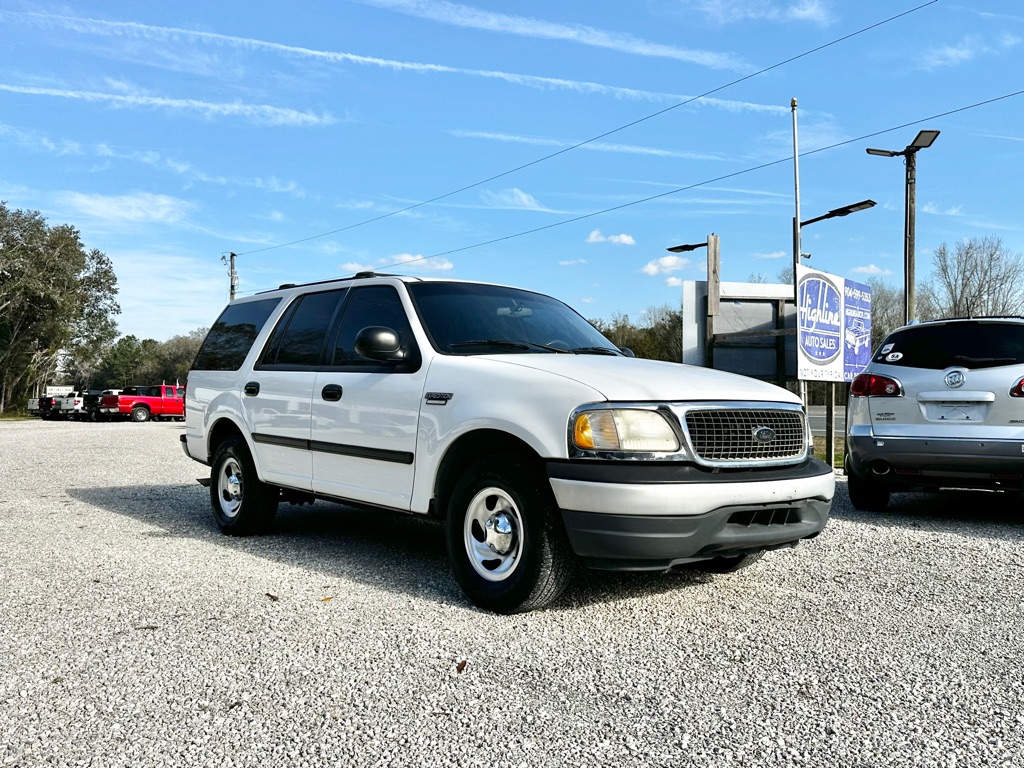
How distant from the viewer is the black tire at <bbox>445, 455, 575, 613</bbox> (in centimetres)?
418

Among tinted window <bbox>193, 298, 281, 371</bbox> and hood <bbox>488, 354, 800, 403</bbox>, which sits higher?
tinted window <bbox>193, 298, 281, 371</bbox>

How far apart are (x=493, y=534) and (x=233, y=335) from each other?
12.1ft

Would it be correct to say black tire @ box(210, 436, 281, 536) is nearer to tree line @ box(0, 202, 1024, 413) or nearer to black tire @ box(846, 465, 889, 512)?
black tire @ box(846, 465, 889, 512)

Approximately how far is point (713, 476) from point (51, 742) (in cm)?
289

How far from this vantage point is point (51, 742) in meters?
2.88

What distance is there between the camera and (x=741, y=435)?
14.3ft

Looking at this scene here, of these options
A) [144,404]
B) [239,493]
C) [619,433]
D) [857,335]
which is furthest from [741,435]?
[144,404]

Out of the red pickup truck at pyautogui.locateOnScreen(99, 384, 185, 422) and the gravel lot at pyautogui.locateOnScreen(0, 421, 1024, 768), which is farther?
the red pickup truck at pyautogui.locateOnScreen(99, 384, 185, 422)

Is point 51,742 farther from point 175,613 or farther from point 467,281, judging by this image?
point 467,281

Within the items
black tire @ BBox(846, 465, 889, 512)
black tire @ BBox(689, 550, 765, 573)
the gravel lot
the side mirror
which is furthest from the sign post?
the side mirror

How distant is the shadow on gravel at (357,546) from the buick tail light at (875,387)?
308cm

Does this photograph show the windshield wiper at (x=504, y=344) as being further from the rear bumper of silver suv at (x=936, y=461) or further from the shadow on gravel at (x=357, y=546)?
the rear bumper of silver suv at (x=936, y=461)

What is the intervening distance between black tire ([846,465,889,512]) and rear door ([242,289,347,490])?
4946mm

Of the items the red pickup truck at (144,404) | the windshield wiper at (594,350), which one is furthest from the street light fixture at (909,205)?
the red pickup truck at (144,404)
